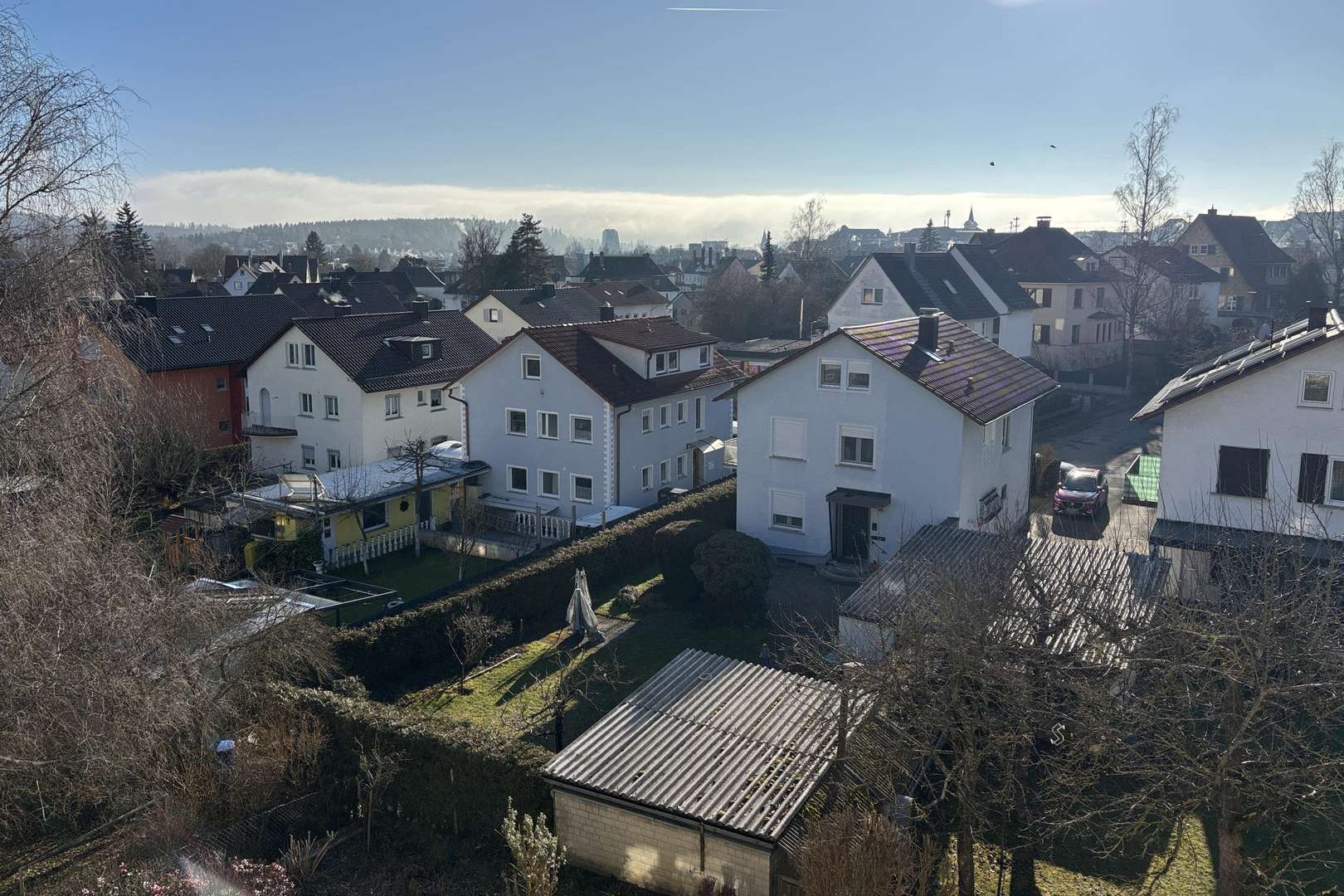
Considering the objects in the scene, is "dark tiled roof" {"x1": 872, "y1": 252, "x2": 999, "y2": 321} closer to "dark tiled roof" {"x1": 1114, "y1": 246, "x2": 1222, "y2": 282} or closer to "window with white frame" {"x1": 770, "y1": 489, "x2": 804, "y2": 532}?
"dark tiled roof" {"x1": 1114, "y1": 246, "x2": 1222, "y2": 282}

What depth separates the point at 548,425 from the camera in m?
31.7

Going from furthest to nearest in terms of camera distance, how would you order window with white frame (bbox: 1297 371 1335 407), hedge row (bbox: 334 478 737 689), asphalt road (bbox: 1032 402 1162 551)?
asphalt road (bbox: 1032 402 1162 551)
window with white frame (bbox: 1297 371 1335 407)
hedge row (bbox: 334 478 737 689)

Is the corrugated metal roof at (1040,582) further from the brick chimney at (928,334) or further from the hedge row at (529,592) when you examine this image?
the hedge row at (529,592)

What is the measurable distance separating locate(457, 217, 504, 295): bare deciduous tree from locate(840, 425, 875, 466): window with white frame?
59.2 metres

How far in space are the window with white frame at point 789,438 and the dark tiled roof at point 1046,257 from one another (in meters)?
35.5

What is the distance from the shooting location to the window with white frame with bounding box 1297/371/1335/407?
2042cm

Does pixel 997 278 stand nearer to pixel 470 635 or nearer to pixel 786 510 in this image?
pixel 786 510

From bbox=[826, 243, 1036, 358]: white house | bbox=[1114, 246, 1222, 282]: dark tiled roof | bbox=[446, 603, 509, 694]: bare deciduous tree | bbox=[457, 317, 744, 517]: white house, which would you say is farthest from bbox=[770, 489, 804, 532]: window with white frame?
bbox=[1114, 246, 1222, 282]: dark tiled roof

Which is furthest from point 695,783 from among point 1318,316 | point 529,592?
point 1318,316

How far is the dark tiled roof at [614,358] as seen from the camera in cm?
3097

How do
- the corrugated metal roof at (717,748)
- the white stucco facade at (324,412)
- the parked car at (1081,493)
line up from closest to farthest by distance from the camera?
the corrugated metal roof at (717,748) → the parked car at (1081,493) → the white stucco facade at (324,412)

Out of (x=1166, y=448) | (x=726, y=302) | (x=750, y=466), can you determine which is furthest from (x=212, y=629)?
(x=726, y=302)

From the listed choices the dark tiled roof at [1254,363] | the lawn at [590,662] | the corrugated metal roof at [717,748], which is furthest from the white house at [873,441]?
the corrugated metal roof at [717,748]

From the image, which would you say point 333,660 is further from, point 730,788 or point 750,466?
point 750,466
